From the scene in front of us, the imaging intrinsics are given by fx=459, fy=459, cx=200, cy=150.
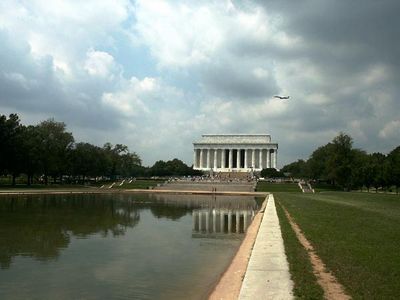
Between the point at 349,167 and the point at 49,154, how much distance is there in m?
53.3

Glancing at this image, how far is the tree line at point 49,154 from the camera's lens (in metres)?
67.9

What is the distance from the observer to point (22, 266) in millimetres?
12625

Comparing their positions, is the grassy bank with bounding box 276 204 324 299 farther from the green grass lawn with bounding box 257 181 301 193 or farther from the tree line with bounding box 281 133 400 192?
the green grass lawn with bounding box 257 181 301 193

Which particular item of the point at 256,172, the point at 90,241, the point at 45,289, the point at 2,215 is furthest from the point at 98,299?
the point at 256,172

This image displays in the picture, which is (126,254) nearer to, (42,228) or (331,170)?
(42,228)


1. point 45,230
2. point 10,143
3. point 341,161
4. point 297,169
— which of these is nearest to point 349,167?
point 341,161

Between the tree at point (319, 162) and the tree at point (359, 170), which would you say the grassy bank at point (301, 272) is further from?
the tree at point (319, 162)

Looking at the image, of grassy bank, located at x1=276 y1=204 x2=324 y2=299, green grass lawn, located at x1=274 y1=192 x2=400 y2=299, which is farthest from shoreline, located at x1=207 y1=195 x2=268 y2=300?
green grass lawn, located at x1=274 y1=192 x2=400 y2=299

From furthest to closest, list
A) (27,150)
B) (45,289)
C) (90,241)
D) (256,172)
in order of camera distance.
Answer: (256,172) < (27,150) < (90,241) < (45,289)

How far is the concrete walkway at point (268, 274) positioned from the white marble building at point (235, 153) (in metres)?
126

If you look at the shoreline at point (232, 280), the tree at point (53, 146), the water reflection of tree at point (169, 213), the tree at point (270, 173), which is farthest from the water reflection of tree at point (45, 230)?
the tree at point (270, 173)

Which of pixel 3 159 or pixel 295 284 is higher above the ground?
pixel 3 159

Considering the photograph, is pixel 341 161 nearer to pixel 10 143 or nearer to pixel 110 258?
pixel 10 143

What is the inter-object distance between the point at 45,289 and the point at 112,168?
10271 centimetres
